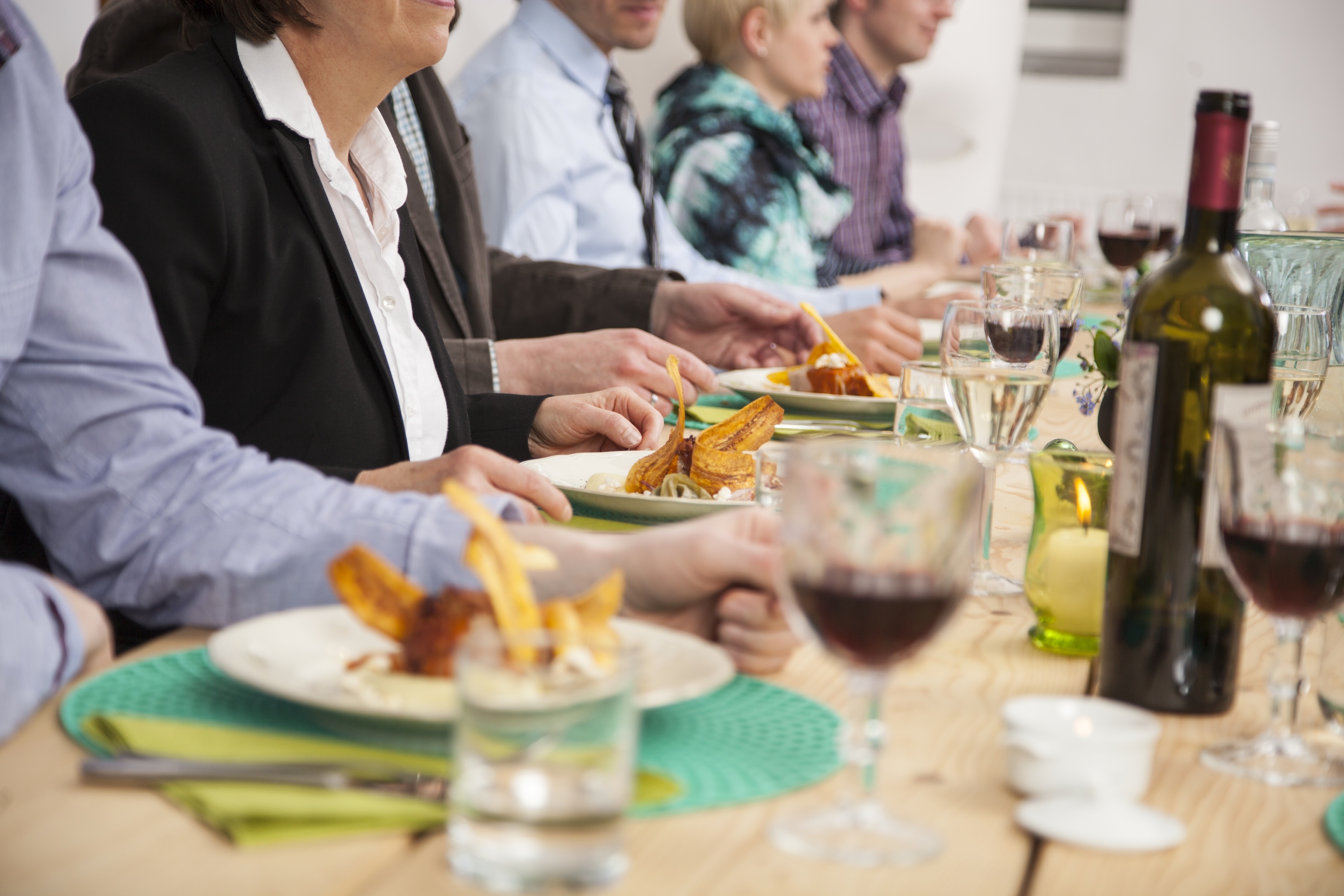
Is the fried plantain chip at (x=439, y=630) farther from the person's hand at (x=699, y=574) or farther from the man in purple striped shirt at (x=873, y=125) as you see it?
the man in purple striped shirt at (x=873, y=125)

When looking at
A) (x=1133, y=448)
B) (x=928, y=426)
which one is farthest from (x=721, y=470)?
(x=1133, y=448)

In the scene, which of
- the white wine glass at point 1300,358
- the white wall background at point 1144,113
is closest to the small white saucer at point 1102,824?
the white wine glass at point 1300,358

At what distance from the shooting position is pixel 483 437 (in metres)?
1.50

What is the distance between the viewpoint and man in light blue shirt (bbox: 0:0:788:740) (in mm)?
792

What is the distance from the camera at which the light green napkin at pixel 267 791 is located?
55cm

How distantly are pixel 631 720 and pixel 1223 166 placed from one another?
442 millimetres

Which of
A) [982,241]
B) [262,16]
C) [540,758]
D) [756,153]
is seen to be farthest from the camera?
[982,241]

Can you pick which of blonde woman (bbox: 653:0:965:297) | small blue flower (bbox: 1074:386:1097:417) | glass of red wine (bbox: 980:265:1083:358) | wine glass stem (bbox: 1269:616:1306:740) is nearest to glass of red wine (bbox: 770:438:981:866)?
wine glass stem (bbox: 1269:616:1306:740)

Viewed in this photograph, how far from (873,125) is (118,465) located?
382cm

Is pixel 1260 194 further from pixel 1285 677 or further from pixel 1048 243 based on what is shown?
pixel 1285 677

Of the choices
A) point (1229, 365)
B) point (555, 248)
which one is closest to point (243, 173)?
point (1229, 365)

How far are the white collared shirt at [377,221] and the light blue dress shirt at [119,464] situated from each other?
43 cm

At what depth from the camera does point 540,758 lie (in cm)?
50

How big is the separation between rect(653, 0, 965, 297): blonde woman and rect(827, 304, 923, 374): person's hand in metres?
1.27
